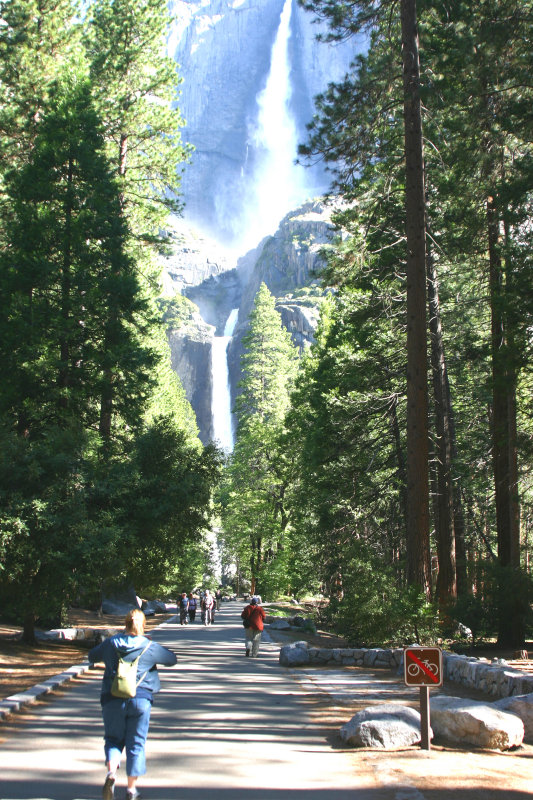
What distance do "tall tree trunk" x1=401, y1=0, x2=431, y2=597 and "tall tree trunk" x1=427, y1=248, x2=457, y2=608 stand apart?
4.22 m

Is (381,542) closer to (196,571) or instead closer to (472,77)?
(472,77)

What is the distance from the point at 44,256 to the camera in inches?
736

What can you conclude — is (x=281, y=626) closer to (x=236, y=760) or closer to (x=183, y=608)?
(x=183, y=608)

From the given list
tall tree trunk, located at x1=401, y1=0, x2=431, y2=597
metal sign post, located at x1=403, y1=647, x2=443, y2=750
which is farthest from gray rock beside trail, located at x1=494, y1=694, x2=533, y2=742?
tall tree trunk, located at x1=401, y1=0, x2=431, y2=597

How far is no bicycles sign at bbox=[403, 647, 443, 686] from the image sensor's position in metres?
6.98

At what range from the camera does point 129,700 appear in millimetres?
5434

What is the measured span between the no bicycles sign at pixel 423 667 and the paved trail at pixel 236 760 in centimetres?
63

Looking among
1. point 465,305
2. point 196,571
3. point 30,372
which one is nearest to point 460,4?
point 465,305

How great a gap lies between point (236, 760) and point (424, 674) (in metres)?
1.89

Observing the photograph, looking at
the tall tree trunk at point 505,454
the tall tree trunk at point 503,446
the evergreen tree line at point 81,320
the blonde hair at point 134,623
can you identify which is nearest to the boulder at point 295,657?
the evergreen tree line at point 81,320

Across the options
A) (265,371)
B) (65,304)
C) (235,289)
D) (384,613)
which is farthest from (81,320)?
(235,289)

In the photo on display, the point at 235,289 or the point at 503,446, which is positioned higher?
the point at 235,289

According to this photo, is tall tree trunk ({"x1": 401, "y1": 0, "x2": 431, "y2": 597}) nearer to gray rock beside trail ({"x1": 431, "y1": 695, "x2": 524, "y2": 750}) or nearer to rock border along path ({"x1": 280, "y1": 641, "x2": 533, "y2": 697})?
rock border along path ({"x1": 280, "y1": 641, "x2": 533, "y2": 697})

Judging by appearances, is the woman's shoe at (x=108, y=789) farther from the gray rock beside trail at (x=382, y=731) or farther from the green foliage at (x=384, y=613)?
the green foliage at (x=384, y=613)
